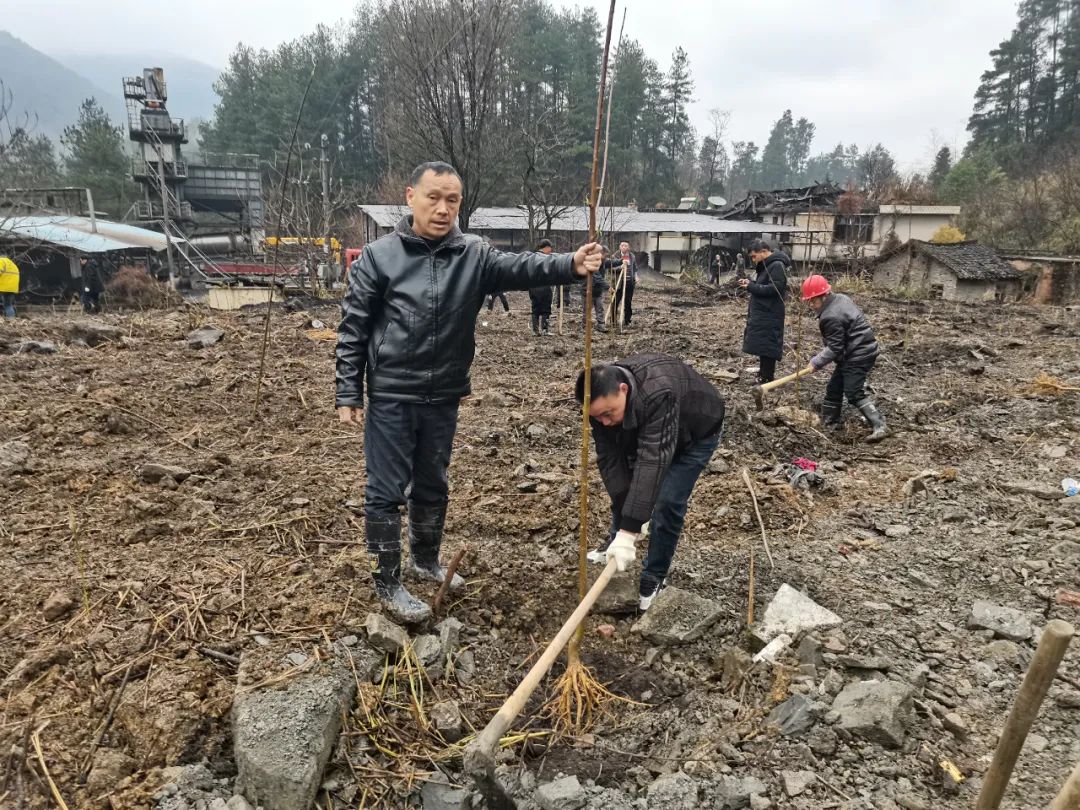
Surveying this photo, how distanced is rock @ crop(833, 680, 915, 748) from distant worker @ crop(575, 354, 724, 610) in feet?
3.07

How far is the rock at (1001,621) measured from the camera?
297 cm

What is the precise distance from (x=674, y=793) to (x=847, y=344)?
4.61 m

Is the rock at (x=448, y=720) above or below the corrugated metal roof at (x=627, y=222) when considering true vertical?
below

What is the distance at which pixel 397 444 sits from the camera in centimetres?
276

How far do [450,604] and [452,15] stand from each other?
11.0 metres

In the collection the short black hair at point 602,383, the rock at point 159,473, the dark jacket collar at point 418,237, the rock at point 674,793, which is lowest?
the rock at point 674,793

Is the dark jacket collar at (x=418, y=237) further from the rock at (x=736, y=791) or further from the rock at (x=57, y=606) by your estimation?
the rock at (x=736, y=791)

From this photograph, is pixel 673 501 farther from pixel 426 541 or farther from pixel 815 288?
pixel 815 288

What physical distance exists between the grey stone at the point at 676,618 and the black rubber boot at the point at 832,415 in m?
3.73

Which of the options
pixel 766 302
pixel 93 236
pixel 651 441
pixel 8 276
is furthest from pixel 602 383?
pixel 93 236

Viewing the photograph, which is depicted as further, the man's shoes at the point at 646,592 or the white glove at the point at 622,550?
the man's shoes at the point at 646,592

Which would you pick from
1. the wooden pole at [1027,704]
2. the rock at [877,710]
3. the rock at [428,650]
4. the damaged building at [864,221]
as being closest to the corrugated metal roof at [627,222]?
the damaged building at [864,221]

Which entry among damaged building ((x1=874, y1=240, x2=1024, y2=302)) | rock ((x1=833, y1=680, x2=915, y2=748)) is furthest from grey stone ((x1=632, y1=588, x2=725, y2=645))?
damaged building ((x1=874, y1=240, x2=1024, y2=302))

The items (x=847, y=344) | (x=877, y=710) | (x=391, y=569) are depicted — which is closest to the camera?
(x=877, y=710)
